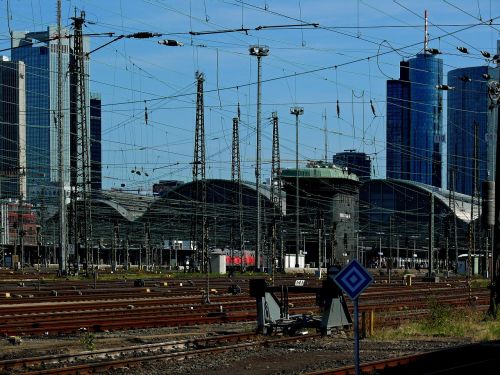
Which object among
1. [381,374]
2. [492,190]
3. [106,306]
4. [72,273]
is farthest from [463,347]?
[72,273]

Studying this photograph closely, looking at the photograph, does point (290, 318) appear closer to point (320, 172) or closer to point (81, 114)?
point (81, 114)

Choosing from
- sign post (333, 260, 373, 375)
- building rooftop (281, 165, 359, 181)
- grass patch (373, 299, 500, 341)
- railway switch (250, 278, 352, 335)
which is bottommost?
grass patch (373, 299, 500, 341)

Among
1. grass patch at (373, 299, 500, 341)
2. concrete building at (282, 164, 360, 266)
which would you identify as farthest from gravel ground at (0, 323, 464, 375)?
concrete building at (282, 164, 360, 266)

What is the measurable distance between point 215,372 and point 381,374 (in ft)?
11.6

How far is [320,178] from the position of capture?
511 ft

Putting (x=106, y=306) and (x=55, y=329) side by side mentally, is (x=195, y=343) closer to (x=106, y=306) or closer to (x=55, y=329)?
(x=55, y=329)

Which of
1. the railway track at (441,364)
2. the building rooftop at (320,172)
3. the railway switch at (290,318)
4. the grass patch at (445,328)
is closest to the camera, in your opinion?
the railway track at (441,364)

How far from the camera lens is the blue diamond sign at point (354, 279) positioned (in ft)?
56.9

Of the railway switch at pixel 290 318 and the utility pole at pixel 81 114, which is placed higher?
the utility pole at pixel 81 114

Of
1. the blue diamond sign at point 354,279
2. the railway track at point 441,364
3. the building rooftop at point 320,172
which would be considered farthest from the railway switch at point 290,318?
the building rooftop at point 320,172

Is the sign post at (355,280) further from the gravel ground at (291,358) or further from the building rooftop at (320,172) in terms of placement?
the building rooftop at (320,172)

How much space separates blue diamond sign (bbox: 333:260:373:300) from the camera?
1733 cm

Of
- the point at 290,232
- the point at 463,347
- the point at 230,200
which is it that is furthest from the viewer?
the point at 230,200

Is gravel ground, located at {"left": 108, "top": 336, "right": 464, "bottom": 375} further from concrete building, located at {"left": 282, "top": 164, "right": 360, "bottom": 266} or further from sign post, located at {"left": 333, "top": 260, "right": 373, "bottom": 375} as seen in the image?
concrete building, located at {"left": 282, "top": 164, "right": 360, "bottom": 266}
